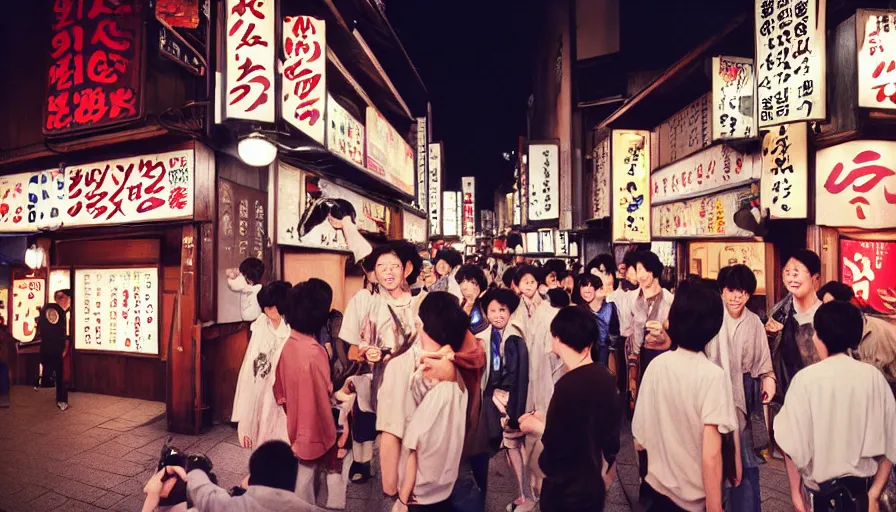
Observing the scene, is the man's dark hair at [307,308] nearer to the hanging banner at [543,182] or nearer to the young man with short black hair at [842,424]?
the young man with short black hair at [842,424]

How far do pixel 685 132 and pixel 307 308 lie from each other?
530 inches

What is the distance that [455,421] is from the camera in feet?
11.0

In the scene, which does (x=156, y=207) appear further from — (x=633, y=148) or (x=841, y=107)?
(x=633, y=148)

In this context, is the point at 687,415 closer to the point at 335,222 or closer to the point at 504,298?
the point at 504,298

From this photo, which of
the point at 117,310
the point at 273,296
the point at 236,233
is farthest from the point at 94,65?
the point at 273,296

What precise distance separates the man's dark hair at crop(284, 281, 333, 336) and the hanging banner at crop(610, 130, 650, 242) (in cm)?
1218

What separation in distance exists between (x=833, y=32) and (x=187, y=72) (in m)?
11.7

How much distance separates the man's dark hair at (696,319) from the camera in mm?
3207

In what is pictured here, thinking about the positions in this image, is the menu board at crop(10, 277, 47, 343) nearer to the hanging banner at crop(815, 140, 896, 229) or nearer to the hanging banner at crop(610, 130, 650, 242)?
the hanging banner at crop(610, 130, 650, 242)

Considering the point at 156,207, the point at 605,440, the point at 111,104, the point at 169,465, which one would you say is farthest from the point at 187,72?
the point at 605,440

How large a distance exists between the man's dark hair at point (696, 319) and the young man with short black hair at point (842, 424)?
885 millimetres

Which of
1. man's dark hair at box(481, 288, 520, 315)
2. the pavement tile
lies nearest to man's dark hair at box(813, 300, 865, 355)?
man's dark hair at box(481, 288, 520, 315)

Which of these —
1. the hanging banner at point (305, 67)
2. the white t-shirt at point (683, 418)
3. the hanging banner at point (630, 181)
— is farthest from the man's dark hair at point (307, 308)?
the hanging banner at point (630, 181)

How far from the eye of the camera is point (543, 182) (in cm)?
2234
